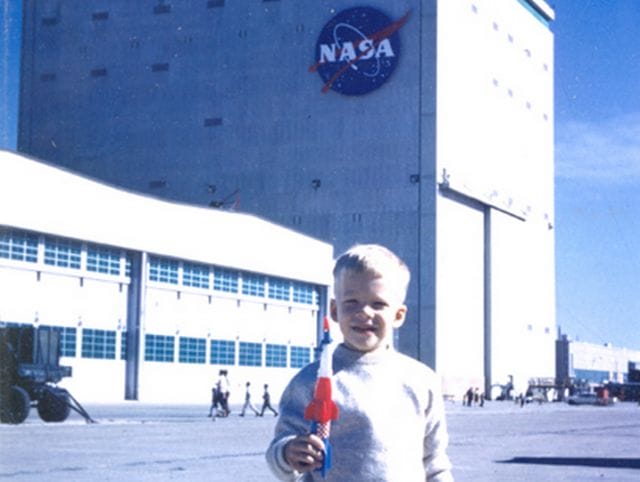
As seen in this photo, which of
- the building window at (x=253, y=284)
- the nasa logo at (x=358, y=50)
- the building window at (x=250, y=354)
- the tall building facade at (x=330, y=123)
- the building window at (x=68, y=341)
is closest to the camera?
the building window at (x=68, y=341)

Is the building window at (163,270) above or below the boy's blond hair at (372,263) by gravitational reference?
above

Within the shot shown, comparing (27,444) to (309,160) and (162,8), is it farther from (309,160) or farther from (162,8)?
(162,8)

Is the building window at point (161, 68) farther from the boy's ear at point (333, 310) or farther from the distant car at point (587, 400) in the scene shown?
the boy's ear at point (333, 310)

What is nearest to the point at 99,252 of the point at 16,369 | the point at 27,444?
the point at 16,369

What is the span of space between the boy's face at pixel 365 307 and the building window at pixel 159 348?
157 feet

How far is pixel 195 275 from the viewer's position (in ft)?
181

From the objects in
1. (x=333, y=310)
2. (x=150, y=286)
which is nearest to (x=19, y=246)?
(x=150, y=286)

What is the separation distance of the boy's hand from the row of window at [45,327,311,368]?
38.7 m

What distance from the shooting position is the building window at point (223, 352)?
185 ft

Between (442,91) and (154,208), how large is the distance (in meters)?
28.1

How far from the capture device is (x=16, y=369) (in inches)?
1216

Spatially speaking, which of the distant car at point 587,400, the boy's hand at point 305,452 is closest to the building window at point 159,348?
the distant car at point 587,400

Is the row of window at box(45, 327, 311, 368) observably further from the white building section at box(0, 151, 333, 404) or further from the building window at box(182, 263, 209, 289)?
the building window at box(182, 263, 209, 289)

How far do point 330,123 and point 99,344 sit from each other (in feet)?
102
